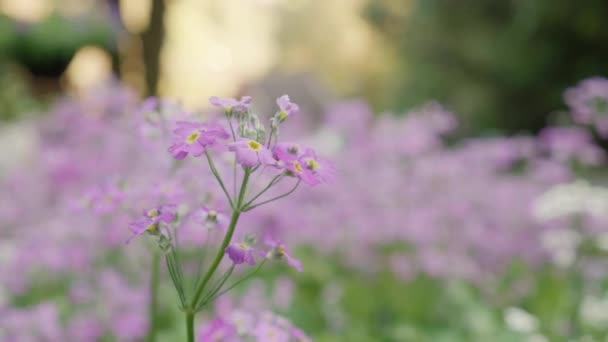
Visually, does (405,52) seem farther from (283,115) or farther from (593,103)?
(283,115)

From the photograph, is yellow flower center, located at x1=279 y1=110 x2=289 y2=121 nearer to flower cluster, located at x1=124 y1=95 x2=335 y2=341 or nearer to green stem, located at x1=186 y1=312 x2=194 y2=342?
flower cluster, located at x1=124 y1=95 x2=335 y2=341

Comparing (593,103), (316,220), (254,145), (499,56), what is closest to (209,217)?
(254,145)

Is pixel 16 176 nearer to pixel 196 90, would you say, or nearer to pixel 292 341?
pixel 292 341

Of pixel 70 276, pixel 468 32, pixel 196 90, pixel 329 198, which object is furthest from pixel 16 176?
pixel 196 90

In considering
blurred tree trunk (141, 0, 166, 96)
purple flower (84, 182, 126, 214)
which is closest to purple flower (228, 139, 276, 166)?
purple flower (84, 182, 126, 214)

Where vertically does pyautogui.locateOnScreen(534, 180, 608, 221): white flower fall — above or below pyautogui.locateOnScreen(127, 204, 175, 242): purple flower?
above
